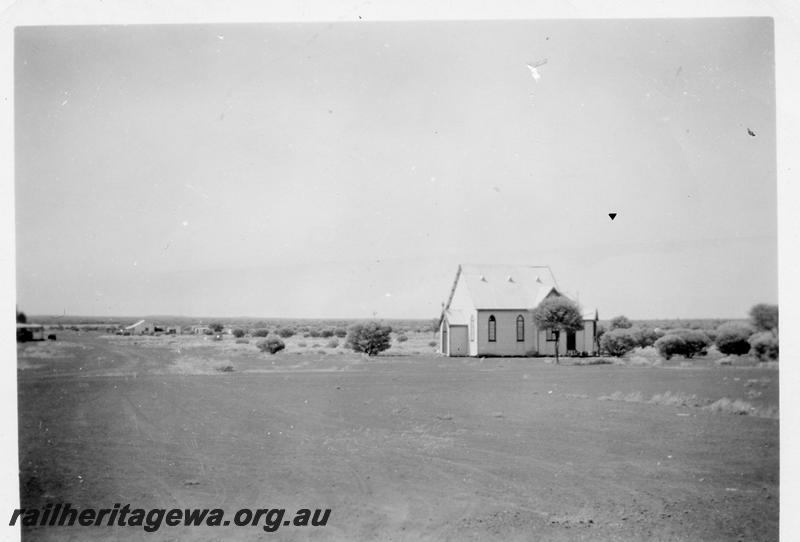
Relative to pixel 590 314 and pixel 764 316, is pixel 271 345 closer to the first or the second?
pixel 590 314

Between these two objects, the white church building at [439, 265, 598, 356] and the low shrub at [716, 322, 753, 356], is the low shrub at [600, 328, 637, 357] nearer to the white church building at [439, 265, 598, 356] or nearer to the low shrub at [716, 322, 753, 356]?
the white church building at [439, 265, 598, 356]

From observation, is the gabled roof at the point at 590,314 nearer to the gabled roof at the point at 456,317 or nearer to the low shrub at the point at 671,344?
the low shrub at the point at 671,344

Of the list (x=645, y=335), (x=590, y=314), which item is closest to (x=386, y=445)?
(x=590, y=314)

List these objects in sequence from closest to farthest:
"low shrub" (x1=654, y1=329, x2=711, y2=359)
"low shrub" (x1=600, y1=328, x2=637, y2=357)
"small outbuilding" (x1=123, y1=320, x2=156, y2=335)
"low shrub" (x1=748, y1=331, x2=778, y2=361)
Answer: "low shrub" (x1=748, y1=331, x2=778, y2=361), "small outbuilding" (x1=123, y1=320, x2=156, y2=335), "low shrub" (x1=654, y1=329, x2=711, y2=359), "low shrub" (x1=600, y1=328, x2=637, y2=357)

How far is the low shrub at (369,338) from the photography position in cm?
430

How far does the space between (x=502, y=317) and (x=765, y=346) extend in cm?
201

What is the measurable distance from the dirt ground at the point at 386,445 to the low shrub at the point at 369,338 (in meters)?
0.13

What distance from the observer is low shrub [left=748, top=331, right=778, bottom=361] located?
3.89 meters

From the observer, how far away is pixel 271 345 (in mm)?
4375

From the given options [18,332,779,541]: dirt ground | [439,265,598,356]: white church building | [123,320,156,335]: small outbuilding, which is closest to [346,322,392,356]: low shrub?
[18,332,779,541]: dirt ground

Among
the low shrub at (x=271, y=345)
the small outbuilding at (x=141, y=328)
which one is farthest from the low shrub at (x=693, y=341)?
the small outbuilding at (x=141, y=328)

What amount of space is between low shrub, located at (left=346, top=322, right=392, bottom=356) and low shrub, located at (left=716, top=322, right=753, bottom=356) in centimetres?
252

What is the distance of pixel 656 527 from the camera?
11.2 feet

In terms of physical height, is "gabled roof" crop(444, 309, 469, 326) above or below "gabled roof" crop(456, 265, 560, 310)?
below
